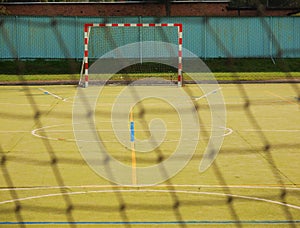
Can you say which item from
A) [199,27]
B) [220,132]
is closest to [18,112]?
[220,132]

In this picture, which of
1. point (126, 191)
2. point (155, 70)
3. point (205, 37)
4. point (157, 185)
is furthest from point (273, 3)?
point (126, 191)

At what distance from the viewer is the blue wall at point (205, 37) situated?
26.5 metres

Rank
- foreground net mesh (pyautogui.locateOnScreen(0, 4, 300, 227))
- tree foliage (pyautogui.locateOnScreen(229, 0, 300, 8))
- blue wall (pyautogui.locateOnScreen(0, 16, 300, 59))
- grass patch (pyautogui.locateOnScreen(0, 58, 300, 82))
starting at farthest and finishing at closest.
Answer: tree foliage (pyautogui.locateOnScreen(229, 0, 300, 8)), blue wall (pyautogui.locateOnScreen(0, 16, 300, 59)), grass patch (pyautogui.locateOnScreen(0, 58, 300, 82)), foreground net mesh (pyautogui.locateOnScreen(0, 4, 300, 227))

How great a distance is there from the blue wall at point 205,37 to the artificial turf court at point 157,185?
41.8 ft

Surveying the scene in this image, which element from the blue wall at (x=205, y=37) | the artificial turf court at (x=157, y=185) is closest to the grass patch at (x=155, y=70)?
the blue wall at (x=205, y=37)

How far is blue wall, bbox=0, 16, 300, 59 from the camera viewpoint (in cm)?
2652

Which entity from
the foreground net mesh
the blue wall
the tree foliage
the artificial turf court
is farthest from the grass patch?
the foreground net mesh

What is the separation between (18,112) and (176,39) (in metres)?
12.9

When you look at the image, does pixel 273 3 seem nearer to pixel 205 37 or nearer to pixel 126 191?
pixel 205 37

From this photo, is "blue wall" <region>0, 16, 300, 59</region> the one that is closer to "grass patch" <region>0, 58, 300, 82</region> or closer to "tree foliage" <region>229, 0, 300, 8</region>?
"grass patch" <region>0, 58, 300, 82</region>

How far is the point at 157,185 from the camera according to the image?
7441 mm

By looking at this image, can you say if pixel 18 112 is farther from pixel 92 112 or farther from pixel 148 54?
pixel 148 54

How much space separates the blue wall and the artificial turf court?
1274cm

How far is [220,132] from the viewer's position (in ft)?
38.4
